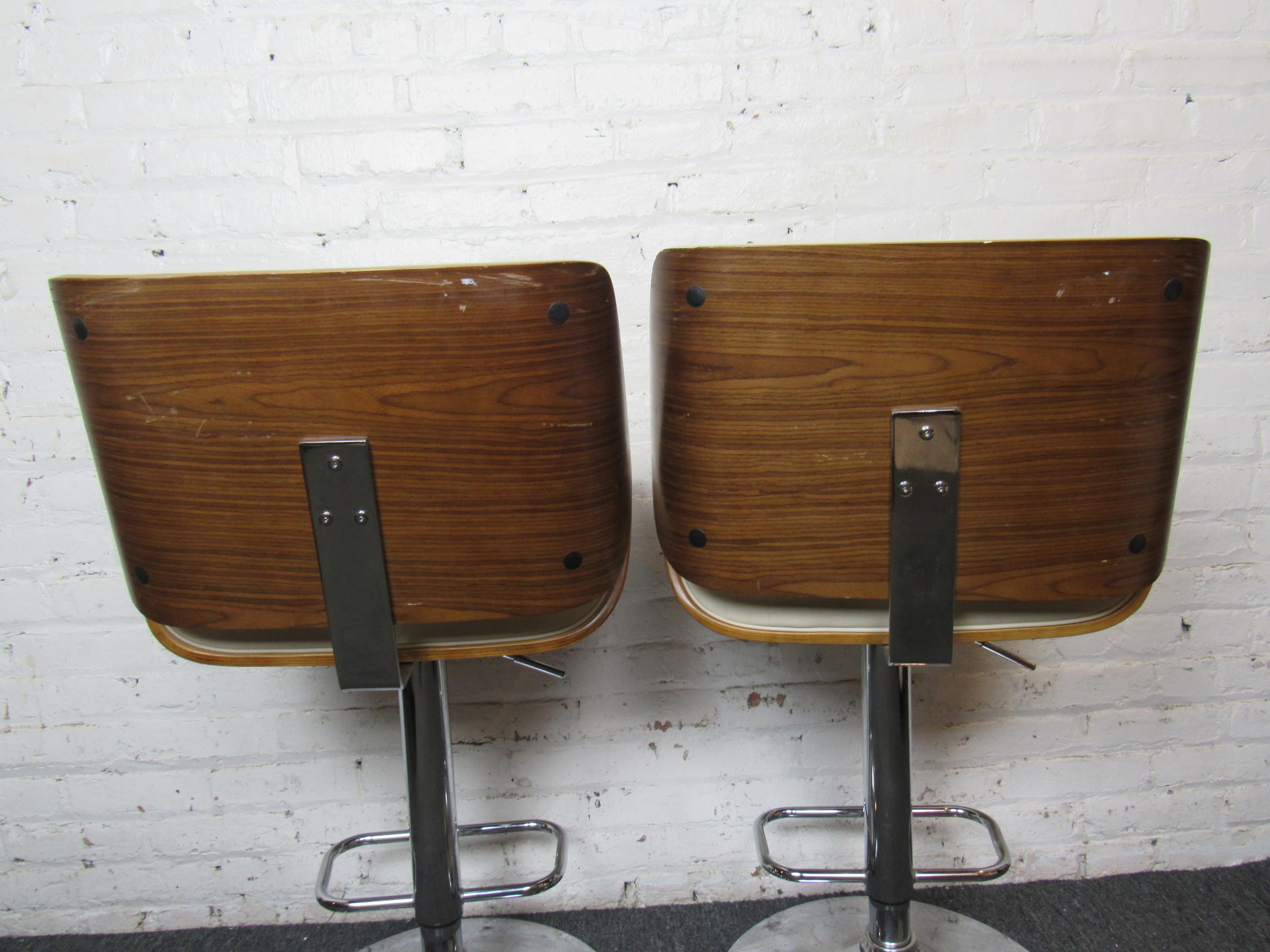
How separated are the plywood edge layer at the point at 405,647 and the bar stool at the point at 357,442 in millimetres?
41

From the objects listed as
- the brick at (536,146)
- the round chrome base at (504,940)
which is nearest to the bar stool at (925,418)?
the brick at (536,146)

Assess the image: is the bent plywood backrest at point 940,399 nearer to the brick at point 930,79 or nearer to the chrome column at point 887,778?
the chrome column at point 887,778

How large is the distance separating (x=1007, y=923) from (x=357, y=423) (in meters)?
1.38

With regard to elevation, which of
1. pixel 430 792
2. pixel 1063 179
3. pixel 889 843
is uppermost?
pixel 1063 179

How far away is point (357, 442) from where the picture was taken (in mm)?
773

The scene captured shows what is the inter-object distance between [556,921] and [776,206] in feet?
4.22

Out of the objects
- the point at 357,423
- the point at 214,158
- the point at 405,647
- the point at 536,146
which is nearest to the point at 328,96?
the point at 214,158

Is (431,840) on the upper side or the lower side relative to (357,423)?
lower

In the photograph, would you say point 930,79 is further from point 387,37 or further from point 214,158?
point 214,158

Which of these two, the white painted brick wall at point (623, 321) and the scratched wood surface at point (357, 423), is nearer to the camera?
the scratched wood surface at point (357, 423)

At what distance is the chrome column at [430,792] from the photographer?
42.2 inches

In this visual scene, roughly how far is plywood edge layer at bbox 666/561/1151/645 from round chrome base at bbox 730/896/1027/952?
60 cm

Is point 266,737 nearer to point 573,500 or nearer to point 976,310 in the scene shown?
point 573,500

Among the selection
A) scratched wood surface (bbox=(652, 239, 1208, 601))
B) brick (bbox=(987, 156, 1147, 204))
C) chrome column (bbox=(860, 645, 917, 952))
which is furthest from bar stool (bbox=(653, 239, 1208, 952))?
brick (bbox=(987, 156, 1147, 204))
